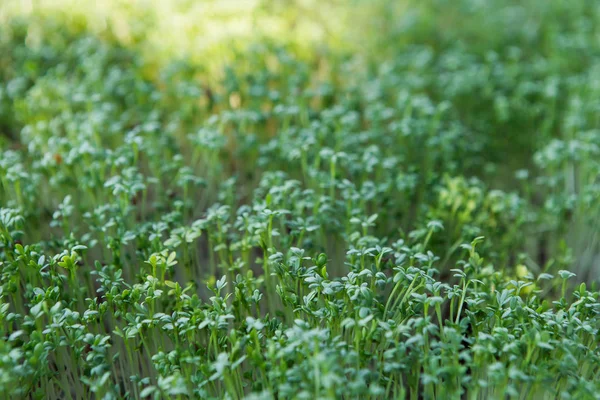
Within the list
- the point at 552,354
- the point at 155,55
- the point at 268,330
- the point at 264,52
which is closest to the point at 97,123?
the point at 155,55

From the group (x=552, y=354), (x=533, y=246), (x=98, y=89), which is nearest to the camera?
(x=552, y=354)

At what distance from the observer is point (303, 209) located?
2.35m

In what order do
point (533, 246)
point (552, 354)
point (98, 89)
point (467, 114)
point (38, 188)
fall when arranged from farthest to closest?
1. point (467, 114)
2. point (98, 89)
3. point (533, 246)
4. point (38, 188)
5. point (552, 354)

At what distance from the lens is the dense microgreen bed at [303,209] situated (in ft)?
5.57

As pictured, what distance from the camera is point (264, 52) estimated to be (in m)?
3.34

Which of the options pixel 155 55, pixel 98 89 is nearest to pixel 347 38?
pixel 155 55

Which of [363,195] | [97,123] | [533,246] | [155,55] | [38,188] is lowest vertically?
[533,246]

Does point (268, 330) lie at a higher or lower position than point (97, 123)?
lower

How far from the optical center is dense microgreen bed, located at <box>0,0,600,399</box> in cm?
170

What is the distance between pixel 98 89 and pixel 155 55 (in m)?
0.55

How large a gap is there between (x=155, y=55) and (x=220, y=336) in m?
2.07

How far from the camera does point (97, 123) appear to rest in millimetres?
2652

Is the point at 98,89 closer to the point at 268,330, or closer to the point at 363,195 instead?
the point at 363,195

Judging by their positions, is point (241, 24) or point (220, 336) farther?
point (241, 24)
